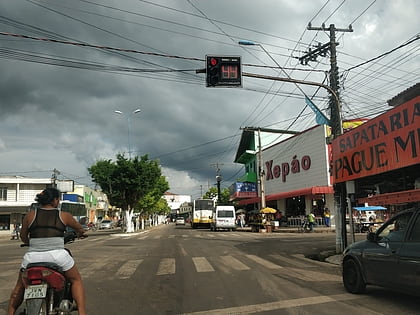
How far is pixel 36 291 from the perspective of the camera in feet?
14.0

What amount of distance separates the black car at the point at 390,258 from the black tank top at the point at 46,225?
16.5 ft

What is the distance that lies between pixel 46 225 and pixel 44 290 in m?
0.74

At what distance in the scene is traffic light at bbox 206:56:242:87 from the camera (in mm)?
12570

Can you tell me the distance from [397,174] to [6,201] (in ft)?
162

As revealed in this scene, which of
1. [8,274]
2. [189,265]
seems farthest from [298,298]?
[8,274]

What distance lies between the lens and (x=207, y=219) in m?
46.7

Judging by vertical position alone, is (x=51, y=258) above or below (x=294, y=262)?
above

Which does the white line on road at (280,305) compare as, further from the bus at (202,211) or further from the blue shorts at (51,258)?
the bus at (202,211)

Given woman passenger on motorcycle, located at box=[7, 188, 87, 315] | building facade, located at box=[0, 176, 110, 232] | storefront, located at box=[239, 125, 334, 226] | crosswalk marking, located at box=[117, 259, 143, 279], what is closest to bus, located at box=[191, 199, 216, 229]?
storefront, located at box=[239, 125, 334, 226]

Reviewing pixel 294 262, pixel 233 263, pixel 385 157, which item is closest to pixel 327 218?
pixel 294 262

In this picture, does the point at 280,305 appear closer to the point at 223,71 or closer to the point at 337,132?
the point at 223,71

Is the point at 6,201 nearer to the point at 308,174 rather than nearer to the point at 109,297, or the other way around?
the point at 308,174

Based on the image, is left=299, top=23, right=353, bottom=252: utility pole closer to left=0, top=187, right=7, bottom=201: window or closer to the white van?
the white van

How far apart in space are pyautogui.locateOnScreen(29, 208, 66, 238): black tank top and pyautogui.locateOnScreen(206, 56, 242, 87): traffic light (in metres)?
8.51
